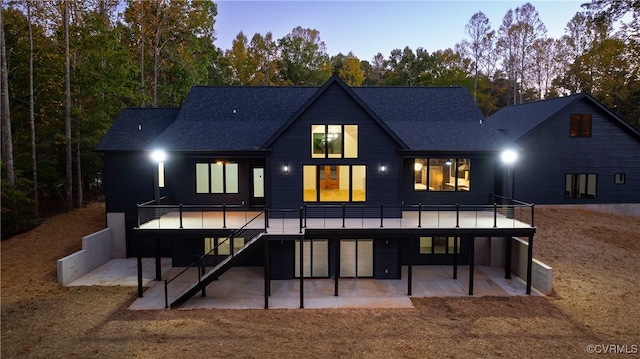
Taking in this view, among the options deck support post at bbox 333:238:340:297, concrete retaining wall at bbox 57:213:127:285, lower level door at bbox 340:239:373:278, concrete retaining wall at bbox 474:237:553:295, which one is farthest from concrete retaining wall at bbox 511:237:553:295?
concrete retaining wall at bbox 57:213:127:285

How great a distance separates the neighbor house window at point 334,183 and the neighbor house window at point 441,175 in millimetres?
3252

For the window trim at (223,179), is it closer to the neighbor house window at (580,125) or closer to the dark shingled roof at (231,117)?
the dark shingled roof at (231,117)

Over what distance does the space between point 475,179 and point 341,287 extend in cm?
821

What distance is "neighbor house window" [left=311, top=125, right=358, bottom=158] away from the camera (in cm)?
1652

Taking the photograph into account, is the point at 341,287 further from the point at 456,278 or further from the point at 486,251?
the point at 486,251

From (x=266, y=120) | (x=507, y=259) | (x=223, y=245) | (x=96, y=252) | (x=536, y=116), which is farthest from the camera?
(x=536, y=116)

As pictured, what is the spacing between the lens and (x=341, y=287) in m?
15.4

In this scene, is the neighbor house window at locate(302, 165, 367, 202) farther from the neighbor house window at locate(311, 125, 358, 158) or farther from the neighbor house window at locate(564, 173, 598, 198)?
the neighbor house window at locate(564, 173, 598, 198)

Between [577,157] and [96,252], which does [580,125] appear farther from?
[96,252]

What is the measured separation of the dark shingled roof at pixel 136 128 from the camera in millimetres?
19250

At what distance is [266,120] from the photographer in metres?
19.5

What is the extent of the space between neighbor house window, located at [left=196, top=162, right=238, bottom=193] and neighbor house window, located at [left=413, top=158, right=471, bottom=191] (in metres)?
8.52

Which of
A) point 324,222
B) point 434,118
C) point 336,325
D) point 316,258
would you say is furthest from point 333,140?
point 336,325

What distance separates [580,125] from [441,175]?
40.2ft
